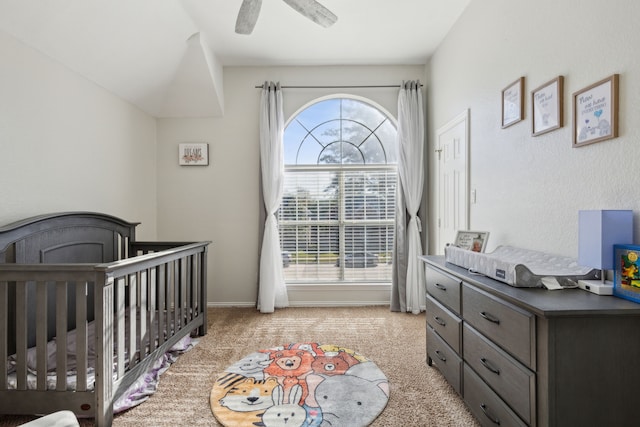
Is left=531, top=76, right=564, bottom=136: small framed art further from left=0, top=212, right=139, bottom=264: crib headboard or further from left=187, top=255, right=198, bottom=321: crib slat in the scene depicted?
left=0, top=212, right=139, bottom=264: crib headboard

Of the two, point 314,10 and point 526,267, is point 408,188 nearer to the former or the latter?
point 314,10

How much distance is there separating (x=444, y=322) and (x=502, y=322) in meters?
0.67

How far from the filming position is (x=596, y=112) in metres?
1.48

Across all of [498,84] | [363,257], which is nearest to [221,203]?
[363,257]

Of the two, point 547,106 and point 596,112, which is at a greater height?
point 547,106

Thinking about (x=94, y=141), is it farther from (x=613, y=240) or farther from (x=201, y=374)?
(x=613, y=240)

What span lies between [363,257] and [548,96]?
253 cm

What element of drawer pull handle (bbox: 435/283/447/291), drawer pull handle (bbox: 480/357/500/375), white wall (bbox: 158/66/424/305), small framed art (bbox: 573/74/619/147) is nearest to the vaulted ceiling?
white wall (bbox: 158/66/424/305)

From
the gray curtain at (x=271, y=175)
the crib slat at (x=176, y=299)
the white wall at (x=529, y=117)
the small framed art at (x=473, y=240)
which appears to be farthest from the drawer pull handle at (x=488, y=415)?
the gray curtain at (x=271, y=175)

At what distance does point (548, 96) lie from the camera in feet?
5.82

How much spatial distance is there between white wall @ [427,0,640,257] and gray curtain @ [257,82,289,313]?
182cm

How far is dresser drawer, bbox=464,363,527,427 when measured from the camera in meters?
1.37

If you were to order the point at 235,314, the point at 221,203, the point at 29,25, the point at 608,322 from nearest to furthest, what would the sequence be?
the point at 608,322
the point at 29,25
the point at 235,314
the point at 221,203

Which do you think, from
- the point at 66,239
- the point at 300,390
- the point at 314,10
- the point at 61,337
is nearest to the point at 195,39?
the point at 314,10
